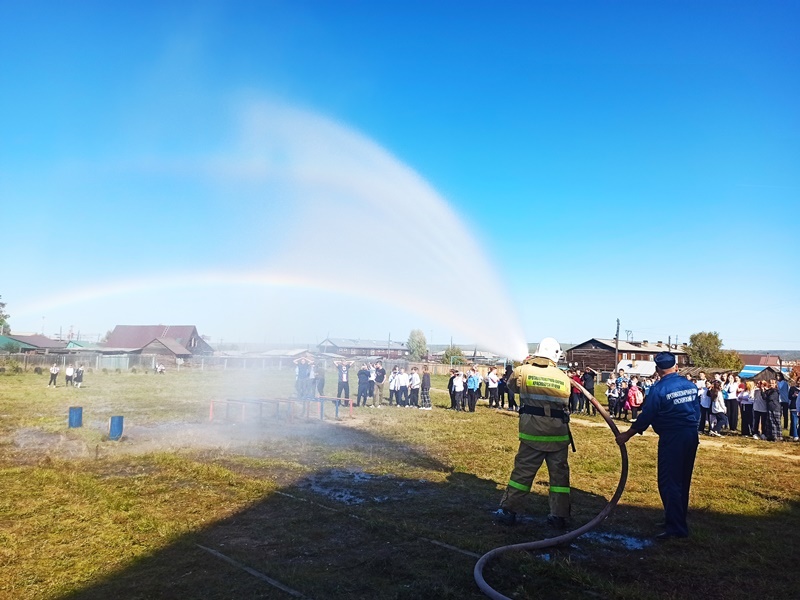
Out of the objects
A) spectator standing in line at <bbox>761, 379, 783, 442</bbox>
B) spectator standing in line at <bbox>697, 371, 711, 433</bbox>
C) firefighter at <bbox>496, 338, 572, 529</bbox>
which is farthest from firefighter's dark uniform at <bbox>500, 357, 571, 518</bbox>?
spectator standing in line at <bbox>761, 379, 783, 442</bbox>

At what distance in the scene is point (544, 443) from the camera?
7004 millimetres

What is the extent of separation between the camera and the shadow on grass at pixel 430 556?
5152 mm

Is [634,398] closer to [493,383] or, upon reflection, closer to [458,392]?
[493,383]

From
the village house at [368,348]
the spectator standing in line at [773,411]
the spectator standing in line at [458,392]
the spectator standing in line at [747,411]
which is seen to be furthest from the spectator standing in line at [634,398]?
the village house at [368,348]

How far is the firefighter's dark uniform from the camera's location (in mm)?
6992

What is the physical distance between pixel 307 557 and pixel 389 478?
4355mm

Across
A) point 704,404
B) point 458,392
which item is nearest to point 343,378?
point 458,392

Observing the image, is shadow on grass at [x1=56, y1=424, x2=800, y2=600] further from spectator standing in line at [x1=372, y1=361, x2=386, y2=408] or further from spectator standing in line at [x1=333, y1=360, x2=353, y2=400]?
spectator standing in line at [x1=372, y1=361, x2=386, y2=408]

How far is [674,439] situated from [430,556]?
3536 millimetres

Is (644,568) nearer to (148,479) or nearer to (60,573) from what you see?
(60,573)

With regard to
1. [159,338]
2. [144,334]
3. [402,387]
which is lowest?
[402,387]

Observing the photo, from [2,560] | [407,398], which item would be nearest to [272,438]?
[2,560]

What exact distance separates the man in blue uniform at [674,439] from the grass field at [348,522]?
0.37 metres

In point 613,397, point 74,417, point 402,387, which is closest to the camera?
point 74,417
